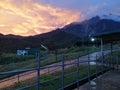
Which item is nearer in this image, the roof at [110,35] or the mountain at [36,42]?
the roof at [110,35]

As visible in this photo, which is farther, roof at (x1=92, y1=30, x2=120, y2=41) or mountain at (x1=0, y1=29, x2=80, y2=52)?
mountain at (x1=0, y1=29, x2=80, y2=52)

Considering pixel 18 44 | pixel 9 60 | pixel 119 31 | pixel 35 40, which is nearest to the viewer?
pixel 119 31

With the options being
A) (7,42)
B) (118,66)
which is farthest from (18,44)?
(118,66)

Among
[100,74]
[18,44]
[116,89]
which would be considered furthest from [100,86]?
[18,44]

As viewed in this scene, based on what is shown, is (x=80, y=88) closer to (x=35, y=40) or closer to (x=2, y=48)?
(x=2, y=48)

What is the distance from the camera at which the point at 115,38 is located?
90.1 ft

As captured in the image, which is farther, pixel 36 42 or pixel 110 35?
pixel 36 42

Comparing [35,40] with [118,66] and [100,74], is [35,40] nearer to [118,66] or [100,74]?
[118,66]

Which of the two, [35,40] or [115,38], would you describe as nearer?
[115,38]

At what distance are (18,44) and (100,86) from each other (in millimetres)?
79469

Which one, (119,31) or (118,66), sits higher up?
(119,31)

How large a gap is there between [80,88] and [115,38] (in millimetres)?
13637

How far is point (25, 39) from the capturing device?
103 metres

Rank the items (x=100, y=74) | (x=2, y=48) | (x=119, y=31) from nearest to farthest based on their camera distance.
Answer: (x=100, y=74)
(x=119, y=31)
(x=2, y=48)
